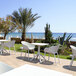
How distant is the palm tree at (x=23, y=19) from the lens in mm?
16078

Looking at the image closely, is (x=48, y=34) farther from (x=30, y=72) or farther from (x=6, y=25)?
(x=6, y=25)

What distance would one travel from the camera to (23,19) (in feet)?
52.6

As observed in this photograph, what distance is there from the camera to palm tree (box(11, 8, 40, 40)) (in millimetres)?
16078

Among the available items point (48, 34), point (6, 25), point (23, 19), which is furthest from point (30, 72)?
point (6, 25)

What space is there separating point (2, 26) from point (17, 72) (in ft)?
49.2

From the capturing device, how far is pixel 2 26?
15.5 metres

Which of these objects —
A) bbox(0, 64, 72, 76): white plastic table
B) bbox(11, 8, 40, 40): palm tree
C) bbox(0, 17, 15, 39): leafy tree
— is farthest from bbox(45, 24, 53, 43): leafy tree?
bbox(0, 17, 15, 39): leafy tree

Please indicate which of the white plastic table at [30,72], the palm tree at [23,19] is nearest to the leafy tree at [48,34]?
the palm tree at [23,19]

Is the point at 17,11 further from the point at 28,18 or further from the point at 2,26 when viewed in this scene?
the point at 2,26

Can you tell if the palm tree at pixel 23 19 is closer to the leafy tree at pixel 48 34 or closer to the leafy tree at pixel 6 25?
the leafy tree at pixel 6 25

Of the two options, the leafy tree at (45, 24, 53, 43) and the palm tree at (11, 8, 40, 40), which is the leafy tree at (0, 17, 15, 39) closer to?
the palm tree at (11, 8, 40, 40)

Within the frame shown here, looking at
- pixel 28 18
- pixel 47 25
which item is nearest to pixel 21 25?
pixel 28 18

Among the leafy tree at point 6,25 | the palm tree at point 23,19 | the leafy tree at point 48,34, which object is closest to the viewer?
the leafy tree at point 48,34
